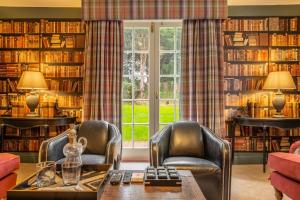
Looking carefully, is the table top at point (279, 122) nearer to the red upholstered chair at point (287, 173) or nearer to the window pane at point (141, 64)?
the red upholstered chair at point (287, 173)

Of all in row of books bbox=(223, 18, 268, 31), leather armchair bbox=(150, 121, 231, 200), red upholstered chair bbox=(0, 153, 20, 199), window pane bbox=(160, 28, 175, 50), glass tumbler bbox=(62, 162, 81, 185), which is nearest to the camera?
glass tumbler bbox=(62, 162, 81, 185)

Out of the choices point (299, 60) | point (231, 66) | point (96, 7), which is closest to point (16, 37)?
point (96, 7)

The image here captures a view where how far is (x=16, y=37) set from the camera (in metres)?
4.84

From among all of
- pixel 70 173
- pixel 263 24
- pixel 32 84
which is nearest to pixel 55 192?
pixel 70 173

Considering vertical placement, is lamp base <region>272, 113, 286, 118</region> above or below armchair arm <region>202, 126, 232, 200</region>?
above

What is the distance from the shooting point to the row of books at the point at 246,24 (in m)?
4.78

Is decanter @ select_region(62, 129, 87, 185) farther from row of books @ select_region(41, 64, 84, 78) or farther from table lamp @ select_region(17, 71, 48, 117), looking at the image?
row of books @ select_region(41, 64, 84, 78)

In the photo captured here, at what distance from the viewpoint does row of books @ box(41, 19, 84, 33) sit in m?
4.82

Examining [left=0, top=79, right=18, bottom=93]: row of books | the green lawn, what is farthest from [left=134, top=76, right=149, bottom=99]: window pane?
[left=0, top=79, right=18, bottom=93]: row of books

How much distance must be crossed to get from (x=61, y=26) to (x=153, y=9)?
4.88 ft

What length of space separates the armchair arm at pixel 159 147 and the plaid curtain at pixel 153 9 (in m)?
1.83

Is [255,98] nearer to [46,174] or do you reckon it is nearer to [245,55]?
[245,55]

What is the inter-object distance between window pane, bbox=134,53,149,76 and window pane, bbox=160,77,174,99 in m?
0.30

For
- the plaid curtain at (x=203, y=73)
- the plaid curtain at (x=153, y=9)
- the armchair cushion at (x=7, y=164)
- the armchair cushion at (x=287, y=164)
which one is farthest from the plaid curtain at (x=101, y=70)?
the armchair cushion at (x=287, y=164)
